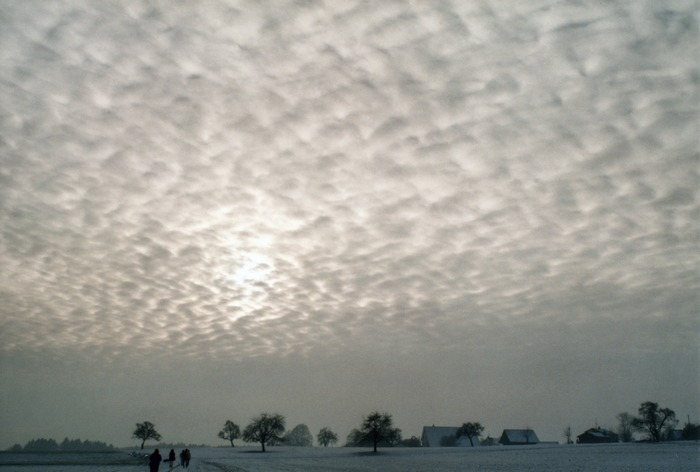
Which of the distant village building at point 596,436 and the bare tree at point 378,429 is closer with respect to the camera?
the bare tree at point 378,429

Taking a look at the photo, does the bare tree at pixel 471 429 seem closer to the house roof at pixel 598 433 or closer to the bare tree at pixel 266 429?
the house roof at pixel 598 433

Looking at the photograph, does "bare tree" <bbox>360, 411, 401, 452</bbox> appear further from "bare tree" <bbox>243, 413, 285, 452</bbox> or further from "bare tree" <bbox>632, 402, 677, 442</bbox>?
"bare tree" <bbox>632, 402, 677, 442</bbox>

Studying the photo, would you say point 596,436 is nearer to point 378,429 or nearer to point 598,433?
point 598,433

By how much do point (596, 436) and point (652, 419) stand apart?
2687 cm

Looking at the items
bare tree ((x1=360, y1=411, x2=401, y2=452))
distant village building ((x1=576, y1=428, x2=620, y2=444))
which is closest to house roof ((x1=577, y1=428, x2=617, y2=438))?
distant village building ((x1=576, y1=428, x2=620, y2=444))

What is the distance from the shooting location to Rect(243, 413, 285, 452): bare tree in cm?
16600

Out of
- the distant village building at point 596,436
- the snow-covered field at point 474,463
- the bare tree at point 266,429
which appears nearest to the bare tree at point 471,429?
the distant village building at point 596,436

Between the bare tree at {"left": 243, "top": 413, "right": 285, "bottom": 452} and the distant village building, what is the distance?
105400 millimetres

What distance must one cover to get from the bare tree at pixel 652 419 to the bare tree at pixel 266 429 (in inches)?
4378

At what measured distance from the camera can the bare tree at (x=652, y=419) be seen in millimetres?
163125

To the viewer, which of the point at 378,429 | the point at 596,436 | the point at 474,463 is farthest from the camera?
the point at 596,436

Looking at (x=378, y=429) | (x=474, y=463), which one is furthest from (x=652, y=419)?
(x=474, y=463)

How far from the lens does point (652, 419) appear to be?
163 meters

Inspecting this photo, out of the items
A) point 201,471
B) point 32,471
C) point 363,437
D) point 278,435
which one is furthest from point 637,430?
point 32,471
